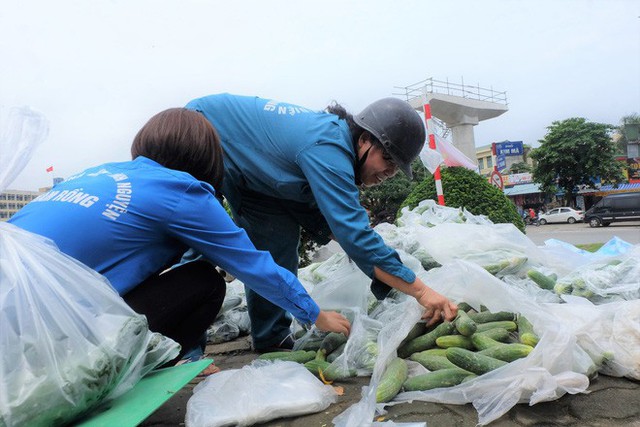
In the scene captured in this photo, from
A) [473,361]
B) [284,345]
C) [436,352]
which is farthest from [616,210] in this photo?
[473,361]

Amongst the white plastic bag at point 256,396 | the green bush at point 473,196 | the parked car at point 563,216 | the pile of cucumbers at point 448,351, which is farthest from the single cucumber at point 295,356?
the parked car at point 563,216

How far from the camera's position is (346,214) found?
83.4 inches

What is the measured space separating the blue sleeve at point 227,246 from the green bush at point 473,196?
330cm

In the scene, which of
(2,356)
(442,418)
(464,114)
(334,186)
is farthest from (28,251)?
(464,114)

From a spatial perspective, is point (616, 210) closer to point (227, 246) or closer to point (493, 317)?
point (493, 317)

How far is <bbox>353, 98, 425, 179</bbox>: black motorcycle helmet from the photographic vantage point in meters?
2.32

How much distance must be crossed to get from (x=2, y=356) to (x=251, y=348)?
194 centimetres

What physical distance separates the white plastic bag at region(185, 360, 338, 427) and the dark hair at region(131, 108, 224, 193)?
85 centimetres

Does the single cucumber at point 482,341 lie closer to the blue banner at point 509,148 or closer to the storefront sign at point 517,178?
the storefront sign at point 517,178

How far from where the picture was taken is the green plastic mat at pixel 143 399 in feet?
4.56

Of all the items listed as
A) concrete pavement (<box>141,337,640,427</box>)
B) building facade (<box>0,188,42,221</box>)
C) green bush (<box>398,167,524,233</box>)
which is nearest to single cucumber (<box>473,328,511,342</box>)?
concrete pavement (<box>141,337,640,427</box>)

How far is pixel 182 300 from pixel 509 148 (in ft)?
155

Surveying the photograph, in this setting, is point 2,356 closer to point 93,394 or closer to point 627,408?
point 93,394

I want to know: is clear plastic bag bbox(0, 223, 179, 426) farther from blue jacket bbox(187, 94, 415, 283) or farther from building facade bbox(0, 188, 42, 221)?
blue jacket bbox(187, 94, 415, 283)
